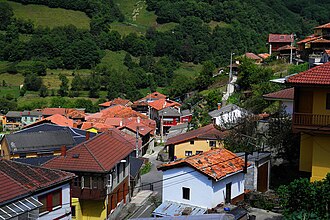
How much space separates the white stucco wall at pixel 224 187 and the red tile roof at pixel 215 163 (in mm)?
305

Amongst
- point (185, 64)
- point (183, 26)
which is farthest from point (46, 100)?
point (183, 26)

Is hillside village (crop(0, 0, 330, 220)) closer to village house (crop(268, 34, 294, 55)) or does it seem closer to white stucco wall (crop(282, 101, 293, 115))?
white stucco wall (crop(282, 101, 293, 115))

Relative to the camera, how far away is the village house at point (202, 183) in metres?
17.3

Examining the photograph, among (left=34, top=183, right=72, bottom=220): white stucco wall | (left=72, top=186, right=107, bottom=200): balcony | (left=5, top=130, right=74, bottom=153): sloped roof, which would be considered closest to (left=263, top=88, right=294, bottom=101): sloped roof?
(left=72, top=186, right=107, bottom=200): balcony

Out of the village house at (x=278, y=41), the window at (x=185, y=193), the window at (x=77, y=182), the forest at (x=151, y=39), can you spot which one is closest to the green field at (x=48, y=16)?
the forest at (x=151, y=39)

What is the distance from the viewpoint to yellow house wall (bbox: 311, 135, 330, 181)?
15.5 m

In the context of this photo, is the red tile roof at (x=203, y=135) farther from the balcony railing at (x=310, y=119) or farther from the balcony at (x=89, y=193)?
the balcony railing at (x=310, y=119)

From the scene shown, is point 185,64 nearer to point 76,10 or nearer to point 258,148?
point 76,10

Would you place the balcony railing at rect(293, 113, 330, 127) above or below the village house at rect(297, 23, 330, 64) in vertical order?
below

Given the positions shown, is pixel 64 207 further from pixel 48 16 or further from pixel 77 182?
pixel 48 16

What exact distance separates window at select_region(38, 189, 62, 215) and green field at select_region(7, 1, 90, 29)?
10104 centimetres

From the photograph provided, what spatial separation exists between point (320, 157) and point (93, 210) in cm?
937

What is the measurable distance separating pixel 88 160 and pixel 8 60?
283ft

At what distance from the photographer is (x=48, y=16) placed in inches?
4532
